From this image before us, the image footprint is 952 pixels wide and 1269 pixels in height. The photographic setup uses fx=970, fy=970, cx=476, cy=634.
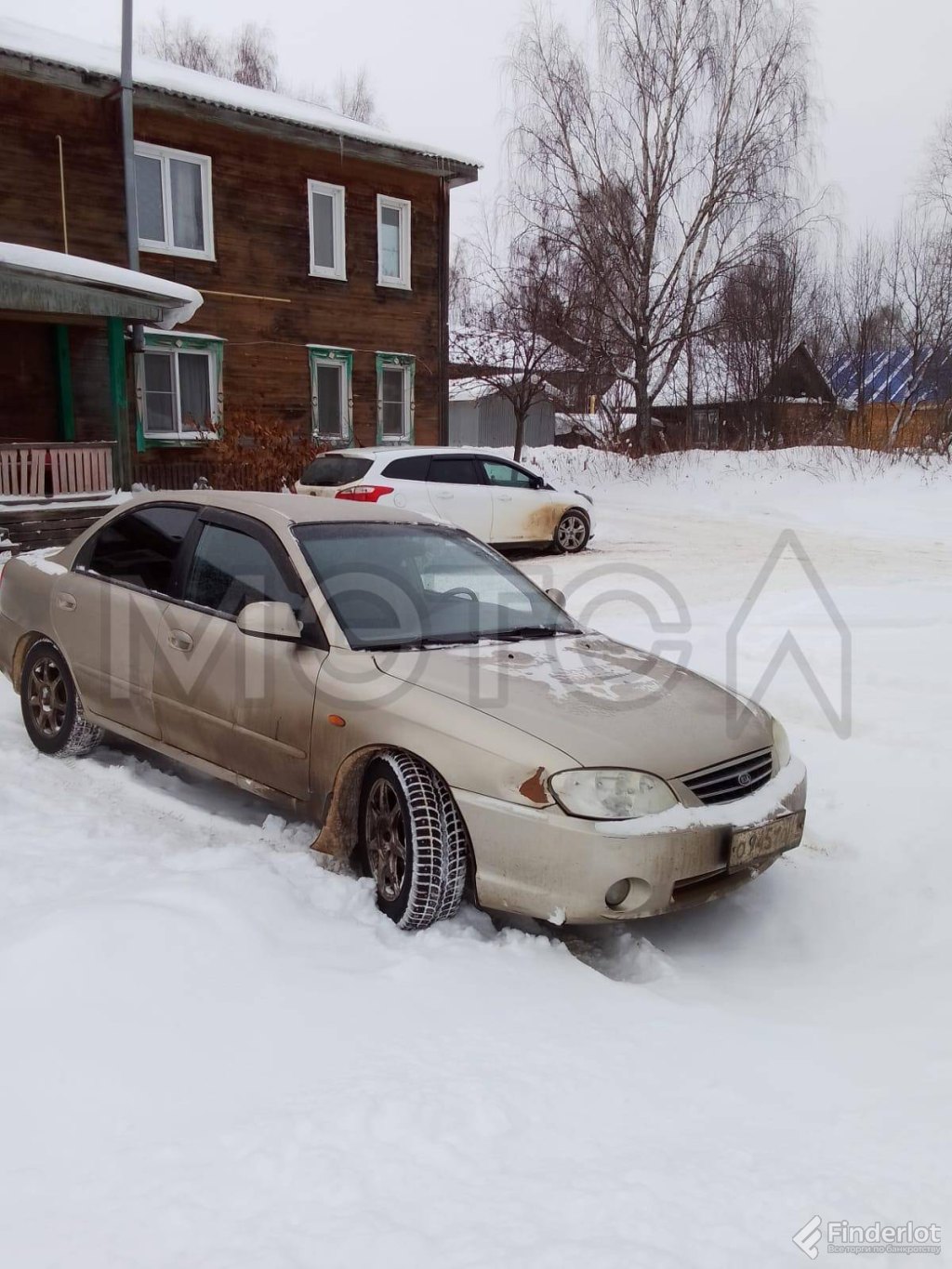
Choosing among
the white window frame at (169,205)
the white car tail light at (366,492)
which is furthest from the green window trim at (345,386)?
the white car tail light at (366,492)

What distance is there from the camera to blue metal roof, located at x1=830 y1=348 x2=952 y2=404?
82.6 feet

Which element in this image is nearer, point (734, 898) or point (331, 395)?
point (734, 898)

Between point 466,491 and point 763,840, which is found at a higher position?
point 466,491

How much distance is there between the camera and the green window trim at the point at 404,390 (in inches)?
787

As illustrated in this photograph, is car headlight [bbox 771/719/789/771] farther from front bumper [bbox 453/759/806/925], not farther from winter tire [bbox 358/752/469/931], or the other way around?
winter tire [bbox 358/752/469/931]

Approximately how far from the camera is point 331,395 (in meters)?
19.5

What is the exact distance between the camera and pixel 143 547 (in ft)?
16.0

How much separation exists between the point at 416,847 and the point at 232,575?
1668 millimetres

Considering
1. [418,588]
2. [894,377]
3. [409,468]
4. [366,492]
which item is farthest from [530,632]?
[894,377]

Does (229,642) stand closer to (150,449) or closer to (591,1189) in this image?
(591,1189)

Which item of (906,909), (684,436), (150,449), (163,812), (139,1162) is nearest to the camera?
(139,1162)

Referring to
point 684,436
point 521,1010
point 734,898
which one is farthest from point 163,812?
point 684,436

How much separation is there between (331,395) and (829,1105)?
18.4 meters

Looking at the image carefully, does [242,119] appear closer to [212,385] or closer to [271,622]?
[212,385]
